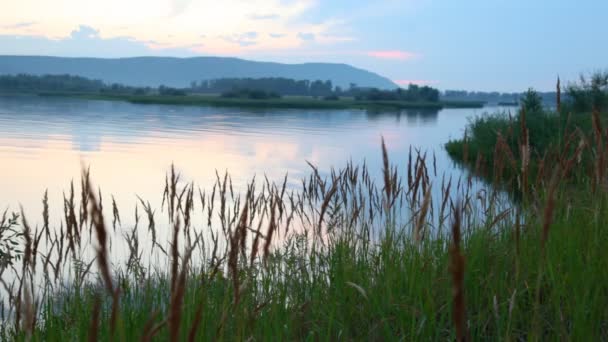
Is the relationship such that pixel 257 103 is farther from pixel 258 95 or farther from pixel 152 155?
pixel 152 155

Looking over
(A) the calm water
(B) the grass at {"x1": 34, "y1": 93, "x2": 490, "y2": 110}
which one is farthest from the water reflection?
(A) the calm water

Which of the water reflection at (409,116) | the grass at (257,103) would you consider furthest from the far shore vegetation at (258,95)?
the water reflection at (409,116)

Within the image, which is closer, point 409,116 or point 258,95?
point 409,116

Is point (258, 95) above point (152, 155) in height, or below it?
above

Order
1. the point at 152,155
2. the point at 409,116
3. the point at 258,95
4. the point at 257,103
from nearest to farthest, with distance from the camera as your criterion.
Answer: the point at 152,155, the point at 409,116, the point at 257,103, the point at 258,95

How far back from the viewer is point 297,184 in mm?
23156

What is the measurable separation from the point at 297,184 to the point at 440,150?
18436 mm

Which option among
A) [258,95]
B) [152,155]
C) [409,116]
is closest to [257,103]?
[258,95]

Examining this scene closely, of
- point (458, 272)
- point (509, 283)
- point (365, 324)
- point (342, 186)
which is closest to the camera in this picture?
point (458, 272)

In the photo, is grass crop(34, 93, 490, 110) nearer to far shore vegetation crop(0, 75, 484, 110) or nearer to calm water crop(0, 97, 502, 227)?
far shore vegetation crop(0, 75, 484, 110)

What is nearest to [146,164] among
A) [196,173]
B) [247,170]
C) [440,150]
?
[196,173]

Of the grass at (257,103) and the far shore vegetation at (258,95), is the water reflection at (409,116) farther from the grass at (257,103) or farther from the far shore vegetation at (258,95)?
the far shore vegetation at (258,95)

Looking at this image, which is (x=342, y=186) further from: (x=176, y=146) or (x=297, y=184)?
→ (x=176, y=146)

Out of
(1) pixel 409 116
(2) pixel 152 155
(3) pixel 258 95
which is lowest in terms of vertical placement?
(2) pixel 152 155
